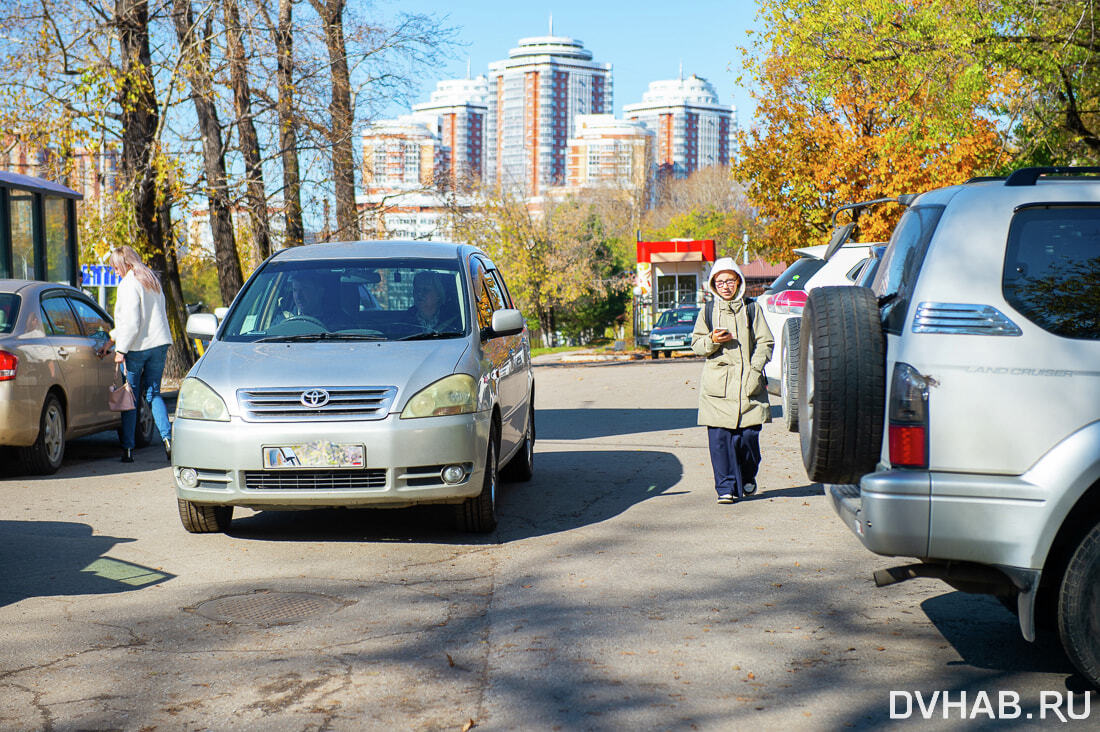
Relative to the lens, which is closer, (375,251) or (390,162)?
(375,251)

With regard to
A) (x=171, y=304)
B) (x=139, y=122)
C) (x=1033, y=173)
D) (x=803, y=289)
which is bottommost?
(x=171, y=304)

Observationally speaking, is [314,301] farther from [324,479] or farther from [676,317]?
[676,317]

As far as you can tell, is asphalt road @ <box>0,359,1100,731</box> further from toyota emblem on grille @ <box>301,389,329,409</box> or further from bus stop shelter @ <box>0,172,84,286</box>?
bus stop shelter @ <box>0,172,84,286</box>

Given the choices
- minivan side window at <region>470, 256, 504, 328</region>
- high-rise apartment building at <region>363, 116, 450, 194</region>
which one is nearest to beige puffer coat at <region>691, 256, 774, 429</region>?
minivan side window at <region>470, 256, 504, 328</region>

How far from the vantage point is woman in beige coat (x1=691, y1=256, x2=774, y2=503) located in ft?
27.6

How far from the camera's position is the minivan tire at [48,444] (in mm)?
9922

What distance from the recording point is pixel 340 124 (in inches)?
858

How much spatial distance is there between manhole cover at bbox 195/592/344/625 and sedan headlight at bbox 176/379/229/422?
1.35 m

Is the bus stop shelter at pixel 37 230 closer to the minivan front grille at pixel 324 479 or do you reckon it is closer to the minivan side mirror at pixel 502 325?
the minivan side mirror at pixel 502 325

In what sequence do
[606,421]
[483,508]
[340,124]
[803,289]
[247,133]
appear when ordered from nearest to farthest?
[483,508]
[803,289]
[606,421]
[340,124]
[247,133]

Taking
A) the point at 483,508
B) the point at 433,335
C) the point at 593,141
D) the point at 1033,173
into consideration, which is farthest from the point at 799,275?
the point at 593,141

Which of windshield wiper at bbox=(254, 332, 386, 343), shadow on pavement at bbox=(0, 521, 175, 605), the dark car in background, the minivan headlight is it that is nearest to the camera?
shadow on pavement at bbox=(0, 521, 175, 605)

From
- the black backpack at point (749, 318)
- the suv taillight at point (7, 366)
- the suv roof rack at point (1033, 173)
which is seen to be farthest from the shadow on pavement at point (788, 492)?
the suv taillight at point (7, 366)

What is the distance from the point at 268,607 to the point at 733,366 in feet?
13.3
